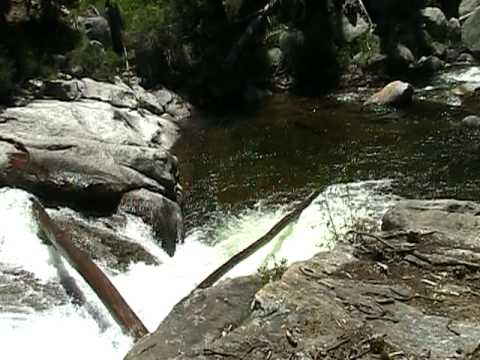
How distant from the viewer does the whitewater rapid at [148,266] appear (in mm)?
9570

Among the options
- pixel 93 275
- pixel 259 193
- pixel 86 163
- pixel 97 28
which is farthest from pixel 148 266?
pixel 97 28

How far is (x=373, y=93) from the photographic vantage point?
22047 mm

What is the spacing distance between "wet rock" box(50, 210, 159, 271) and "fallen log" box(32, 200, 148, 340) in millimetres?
315

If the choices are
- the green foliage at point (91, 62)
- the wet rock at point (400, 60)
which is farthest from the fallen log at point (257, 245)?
the wet rock at point (400, 60)

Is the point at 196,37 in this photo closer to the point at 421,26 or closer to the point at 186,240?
the point at 421,26

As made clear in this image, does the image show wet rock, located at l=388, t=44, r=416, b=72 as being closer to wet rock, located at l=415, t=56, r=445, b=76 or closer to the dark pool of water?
wet rock, located at l=415, t=56, r=445, b=76

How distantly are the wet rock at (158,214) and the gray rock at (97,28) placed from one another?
36.8 ft

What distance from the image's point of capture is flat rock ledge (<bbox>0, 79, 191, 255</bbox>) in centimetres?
1329

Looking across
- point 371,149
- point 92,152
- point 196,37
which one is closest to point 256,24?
point 196,37

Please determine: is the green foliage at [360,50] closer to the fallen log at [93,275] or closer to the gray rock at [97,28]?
the gray rock at [97,28]

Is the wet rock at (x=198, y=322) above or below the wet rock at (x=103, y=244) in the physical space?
above

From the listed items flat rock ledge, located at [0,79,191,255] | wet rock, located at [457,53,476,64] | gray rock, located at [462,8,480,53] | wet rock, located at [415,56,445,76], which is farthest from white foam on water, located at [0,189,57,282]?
gray rock, located at [462,8,480,53]

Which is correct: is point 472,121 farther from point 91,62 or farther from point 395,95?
point 91,62

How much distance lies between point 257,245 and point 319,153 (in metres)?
5.66
